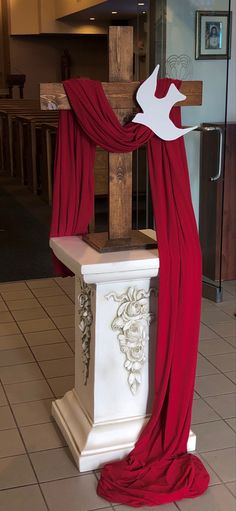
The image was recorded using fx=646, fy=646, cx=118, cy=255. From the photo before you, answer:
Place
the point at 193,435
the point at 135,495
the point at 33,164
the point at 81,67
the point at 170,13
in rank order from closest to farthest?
the point at 135,495
the point at 193,435
the point at 170,13
the point at 33,164
the point at 81,67

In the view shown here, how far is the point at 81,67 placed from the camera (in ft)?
41.5

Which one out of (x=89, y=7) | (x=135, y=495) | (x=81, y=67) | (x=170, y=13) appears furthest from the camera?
(x=81, y=67)

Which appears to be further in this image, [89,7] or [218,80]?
[89,7]

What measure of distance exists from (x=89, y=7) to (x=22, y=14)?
317 cm

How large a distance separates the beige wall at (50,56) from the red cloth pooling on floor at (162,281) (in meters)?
10.6

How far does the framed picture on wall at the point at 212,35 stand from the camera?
406cm

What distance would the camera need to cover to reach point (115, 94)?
2.10 meters

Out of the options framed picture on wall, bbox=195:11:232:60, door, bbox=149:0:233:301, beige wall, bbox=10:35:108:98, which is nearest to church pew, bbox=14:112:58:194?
door, bbox=149:0:233:301

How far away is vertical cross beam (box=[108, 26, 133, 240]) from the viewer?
2146mm

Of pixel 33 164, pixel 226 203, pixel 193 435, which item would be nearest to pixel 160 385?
pixel 193 435

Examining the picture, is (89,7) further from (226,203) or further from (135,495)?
(135,495)

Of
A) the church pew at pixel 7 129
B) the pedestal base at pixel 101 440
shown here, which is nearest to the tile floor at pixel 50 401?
the pedestal base at pixel 101 440

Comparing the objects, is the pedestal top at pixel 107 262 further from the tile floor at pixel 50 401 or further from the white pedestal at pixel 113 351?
the tile floor at pixel 50 401

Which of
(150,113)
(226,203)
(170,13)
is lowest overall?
(226,203)
